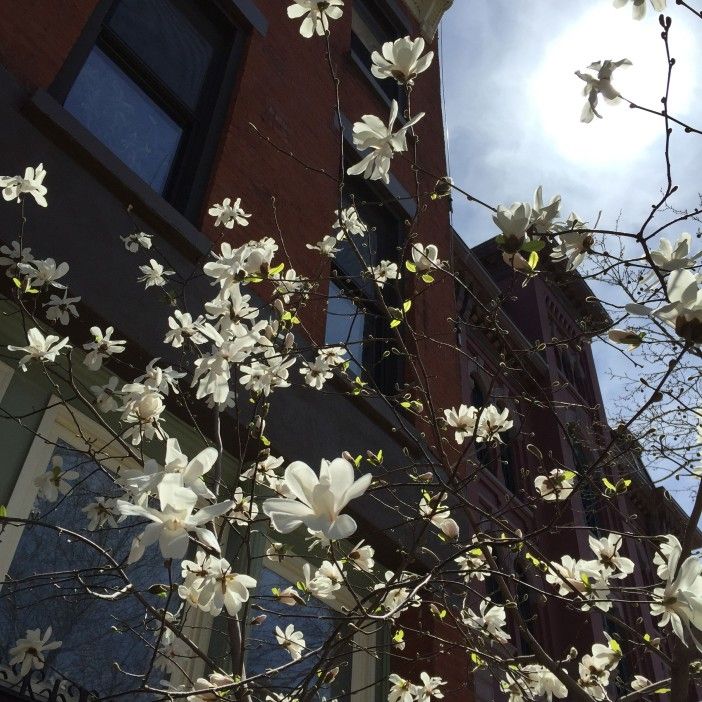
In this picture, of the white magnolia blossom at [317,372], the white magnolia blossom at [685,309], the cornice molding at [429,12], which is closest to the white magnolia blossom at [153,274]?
the white magnolia blossom at [317,372]

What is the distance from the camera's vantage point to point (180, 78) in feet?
16.8

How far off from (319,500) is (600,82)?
1782 mm

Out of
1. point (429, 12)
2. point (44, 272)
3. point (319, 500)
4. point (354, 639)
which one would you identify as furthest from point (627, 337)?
point (429, 12)

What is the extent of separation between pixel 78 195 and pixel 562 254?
7.88ft

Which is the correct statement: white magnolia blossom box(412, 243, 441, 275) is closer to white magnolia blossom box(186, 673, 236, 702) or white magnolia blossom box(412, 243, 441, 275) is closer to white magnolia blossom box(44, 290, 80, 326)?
white magnolia blossom box(44, 290, 80, 326)

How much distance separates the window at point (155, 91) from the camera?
4.38 meters

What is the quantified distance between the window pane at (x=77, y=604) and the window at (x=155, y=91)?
2064 millimetres

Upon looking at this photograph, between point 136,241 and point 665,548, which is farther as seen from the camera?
point 136,241

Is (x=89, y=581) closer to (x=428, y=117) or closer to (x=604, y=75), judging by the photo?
(x=604, y=75)

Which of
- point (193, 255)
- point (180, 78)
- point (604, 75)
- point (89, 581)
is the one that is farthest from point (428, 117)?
point (89, 581)

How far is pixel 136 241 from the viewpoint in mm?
3568

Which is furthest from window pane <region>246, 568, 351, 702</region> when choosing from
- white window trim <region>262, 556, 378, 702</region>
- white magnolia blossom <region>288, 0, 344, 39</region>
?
white magnolia blossom <region>288, 0, 344, 39</region>

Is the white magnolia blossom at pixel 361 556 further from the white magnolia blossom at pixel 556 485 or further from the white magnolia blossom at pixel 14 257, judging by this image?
the white magnolia blossom at pixel 14 257

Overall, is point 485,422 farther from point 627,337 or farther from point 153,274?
point 153,274
